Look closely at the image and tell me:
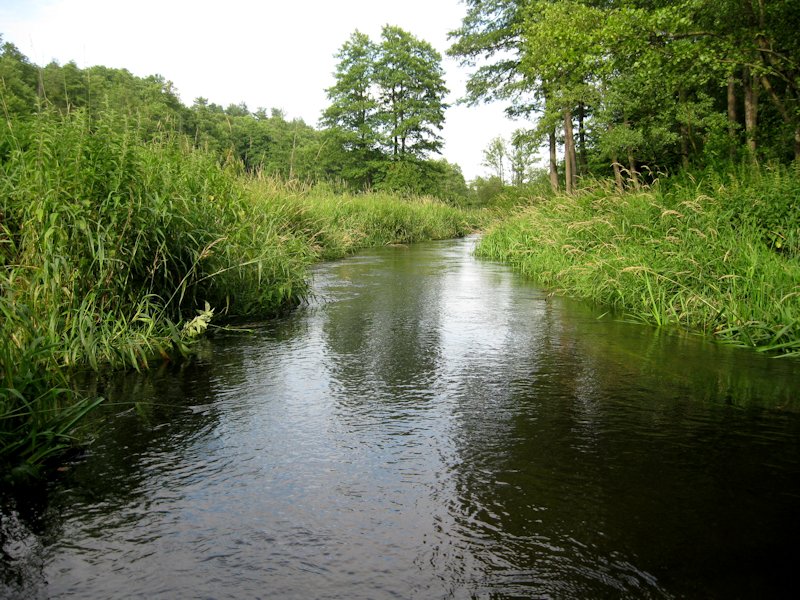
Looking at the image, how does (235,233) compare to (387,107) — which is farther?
(387,107)

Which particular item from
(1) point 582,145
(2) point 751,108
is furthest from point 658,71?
(1) point 582,145

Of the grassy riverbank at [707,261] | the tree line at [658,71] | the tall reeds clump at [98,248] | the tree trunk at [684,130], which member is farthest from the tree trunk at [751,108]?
the tall reeds clump at [98,248]

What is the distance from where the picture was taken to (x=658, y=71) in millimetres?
10477

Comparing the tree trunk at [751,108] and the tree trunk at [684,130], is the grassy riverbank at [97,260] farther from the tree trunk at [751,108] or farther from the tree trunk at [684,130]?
the tree trunk at [684,130]

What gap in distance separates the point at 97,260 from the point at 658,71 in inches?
398

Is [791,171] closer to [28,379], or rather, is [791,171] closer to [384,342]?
[384,342]

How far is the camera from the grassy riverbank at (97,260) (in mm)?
2947

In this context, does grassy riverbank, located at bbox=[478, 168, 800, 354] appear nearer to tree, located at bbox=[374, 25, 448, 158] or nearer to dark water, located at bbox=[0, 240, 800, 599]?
dark water, located at bbox=[0, 240, 800, 599]

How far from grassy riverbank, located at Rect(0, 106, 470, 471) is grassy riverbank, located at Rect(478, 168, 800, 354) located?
13.7 feet

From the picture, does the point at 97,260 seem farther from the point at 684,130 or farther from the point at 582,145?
the point at 582,145

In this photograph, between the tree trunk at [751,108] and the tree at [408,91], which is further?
the tree at [408,91]

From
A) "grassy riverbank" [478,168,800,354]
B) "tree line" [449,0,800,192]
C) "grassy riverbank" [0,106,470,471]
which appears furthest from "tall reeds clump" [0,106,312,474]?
"tree line" [449,0,800,192]

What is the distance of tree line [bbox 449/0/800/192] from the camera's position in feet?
31.2

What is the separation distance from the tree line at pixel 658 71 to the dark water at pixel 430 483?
663 cm
